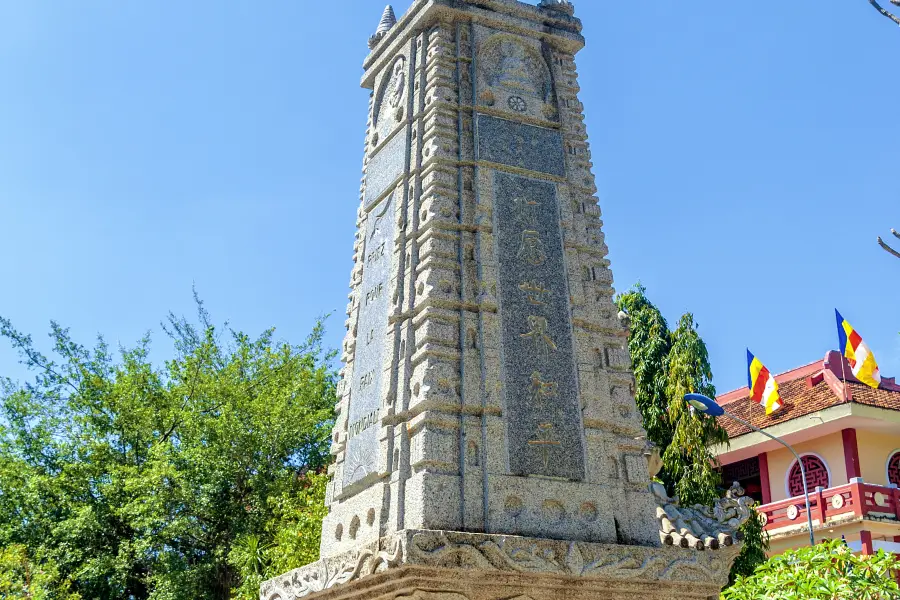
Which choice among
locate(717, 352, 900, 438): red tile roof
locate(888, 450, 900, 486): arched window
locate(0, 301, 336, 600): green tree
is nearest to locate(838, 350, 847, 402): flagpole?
locate(717, 352, 900, 438): red tile roof

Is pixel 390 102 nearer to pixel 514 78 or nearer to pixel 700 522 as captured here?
pixel 514 78

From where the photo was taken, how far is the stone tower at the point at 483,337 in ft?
23.9

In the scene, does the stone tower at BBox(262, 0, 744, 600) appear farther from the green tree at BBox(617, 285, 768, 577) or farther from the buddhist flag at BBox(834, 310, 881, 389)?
the buddhist flag at BBox(834, 310, 881, 389)

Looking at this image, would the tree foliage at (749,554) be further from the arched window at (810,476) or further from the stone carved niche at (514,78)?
the stone carved niche at (514,78)

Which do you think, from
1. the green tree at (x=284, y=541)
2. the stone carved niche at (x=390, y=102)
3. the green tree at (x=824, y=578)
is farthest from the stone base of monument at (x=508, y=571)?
the green tree at (x=284, y=541)

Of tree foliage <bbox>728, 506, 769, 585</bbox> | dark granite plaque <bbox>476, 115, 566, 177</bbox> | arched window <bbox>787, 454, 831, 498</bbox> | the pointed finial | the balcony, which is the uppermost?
the pointed finial

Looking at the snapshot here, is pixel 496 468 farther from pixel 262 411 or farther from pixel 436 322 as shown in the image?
pixel 262 411

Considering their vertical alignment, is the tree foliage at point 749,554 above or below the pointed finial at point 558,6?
below

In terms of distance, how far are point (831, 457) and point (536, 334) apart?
50.6 feet

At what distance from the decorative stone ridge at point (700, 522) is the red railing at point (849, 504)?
12762 millimetres

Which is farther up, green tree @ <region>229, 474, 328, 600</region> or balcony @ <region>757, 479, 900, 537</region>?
balcony @ <region>757, 479, 900, 537</region>

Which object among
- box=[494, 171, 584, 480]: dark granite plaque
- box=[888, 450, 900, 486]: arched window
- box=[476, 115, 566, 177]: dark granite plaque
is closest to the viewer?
box=[494, 171, 584, 480]: dark granite plaque

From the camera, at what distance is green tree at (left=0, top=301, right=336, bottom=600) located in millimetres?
18234

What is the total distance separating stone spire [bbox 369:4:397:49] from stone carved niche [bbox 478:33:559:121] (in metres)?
1.52
